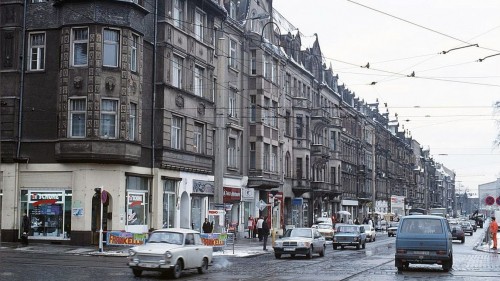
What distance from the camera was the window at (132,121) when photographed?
35.6m

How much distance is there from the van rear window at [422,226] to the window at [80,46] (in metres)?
19.2

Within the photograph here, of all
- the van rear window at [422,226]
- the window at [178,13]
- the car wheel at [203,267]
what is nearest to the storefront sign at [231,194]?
the window at [178,13]

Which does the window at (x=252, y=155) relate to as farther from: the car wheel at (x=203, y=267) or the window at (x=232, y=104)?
the car wheel at (x=203, y=267)

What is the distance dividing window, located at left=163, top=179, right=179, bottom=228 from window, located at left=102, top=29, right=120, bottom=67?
8199 mm

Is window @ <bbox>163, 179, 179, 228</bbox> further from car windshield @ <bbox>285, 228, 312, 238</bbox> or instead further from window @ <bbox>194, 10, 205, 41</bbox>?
window @ <bbox>194, 10, 205, 41</bbox>

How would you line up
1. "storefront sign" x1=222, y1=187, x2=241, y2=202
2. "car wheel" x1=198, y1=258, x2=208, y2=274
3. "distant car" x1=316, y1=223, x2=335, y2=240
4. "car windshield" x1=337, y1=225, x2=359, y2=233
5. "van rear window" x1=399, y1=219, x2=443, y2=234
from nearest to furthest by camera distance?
1. "car wheel" x1=198, y1=258, x2=208, y2=274
2. "van rear window" x1=399, y1=219, x2=443, y2=234
3. "car windshield" x1=337, y1=225, x2=359, y2=233
4. "storefront sign" x1=222, y1=187, x2=241, y2=202
5. "distant car" x1=316, y1=223, x2=335, y2=240

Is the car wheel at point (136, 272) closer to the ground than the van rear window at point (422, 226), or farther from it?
closer to the ground

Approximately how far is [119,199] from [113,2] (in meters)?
10.3

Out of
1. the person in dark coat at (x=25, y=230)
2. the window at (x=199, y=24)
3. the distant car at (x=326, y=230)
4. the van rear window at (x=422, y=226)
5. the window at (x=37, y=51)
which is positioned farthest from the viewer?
the distant car at (x=326, y=230)

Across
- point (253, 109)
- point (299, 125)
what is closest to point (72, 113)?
point (253, 109)

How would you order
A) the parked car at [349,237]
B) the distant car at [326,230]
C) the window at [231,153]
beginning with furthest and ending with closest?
the distant car at [326,230], the window at [231,153], the parked car at [349,237]

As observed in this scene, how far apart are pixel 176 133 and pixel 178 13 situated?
7324 mm

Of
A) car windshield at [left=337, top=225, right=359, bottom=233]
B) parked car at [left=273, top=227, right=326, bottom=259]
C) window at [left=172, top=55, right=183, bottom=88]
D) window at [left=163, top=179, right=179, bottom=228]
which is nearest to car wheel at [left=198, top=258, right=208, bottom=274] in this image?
parked car at [left=273, top=227, right=326, bottom=259]

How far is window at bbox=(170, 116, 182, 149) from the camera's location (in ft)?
131
